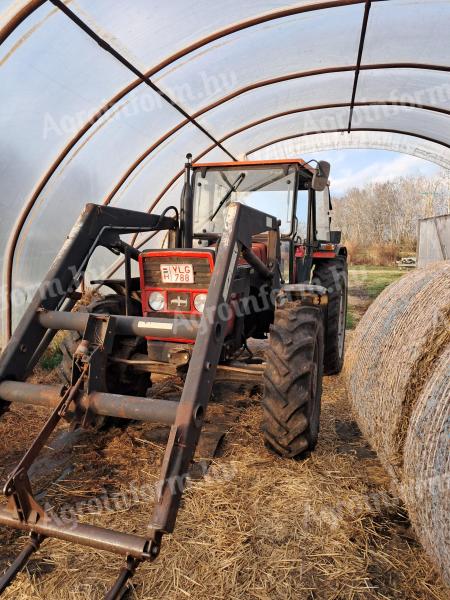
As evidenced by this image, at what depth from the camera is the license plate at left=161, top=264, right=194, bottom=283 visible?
378cm

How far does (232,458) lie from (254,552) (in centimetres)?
109

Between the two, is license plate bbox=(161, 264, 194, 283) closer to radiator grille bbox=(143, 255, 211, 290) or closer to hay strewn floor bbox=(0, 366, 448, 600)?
radiator grille bbox=(143, 255, 211, 290)

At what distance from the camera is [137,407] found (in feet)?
7.98

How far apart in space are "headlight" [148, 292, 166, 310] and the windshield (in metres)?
1.36

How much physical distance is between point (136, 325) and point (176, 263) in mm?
1010

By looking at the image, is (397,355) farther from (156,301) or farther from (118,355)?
(118,355)

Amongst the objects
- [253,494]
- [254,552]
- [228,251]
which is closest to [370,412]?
[253,494]

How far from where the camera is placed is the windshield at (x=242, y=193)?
4.87 meters

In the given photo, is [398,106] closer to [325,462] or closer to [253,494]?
[325,462]

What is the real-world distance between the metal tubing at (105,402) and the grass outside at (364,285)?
289 inches

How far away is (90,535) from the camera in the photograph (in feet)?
6.47

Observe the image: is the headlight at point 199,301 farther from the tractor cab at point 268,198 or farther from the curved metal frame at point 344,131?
the curved metal frame at point 344,131

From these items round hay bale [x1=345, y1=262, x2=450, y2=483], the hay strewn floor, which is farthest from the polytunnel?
round hay bale [x1=345, y1=262, x2=450, y2=483]

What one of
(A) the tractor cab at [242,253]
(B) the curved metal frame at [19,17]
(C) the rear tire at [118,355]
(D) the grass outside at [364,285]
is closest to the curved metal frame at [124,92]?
(A) the tractor cab at [242,253]
